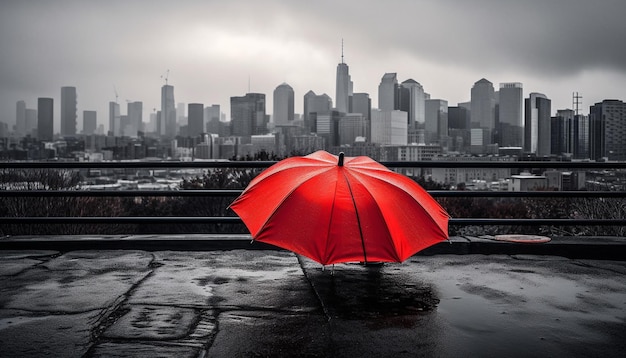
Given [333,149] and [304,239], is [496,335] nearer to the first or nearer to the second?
[304,239]

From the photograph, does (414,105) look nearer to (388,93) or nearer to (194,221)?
(388,93)

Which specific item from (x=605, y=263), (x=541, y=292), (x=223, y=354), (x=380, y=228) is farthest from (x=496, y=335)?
(x=605, y=263)

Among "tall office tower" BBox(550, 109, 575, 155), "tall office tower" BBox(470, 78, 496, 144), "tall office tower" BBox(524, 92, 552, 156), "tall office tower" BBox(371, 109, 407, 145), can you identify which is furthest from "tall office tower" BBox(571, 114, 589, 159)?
"tall office tower" BBox(371, 109, 407, 145)

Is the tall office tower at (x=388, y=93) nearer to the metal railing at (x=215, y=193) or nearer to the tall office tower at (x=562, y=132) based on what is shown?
the tall office tower at (x=562, y=132)

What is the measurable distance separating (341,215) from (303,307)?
→ 0.76 meters

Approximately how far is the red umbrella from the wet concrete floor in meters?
0.49

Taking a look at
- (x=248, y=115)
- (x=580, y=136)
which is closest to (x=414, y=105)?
(x=248, y=115)

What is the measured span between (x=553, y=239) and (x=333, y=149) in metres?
69.4

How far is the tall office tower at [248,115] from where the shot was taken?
9929 centimetres

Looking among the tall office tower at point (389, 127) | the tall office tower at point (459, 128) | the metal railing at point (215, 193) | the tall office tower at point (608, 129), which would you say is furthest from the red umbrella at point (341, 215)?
the tall office tower at point (459, 128)

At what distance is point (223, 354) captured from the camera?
141 inches

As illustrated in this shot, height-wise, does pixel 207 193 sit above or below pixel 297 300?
above

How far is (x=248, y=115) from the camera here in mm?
111312

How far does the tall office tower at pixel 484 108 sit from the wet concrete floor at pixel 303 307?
68.3m
